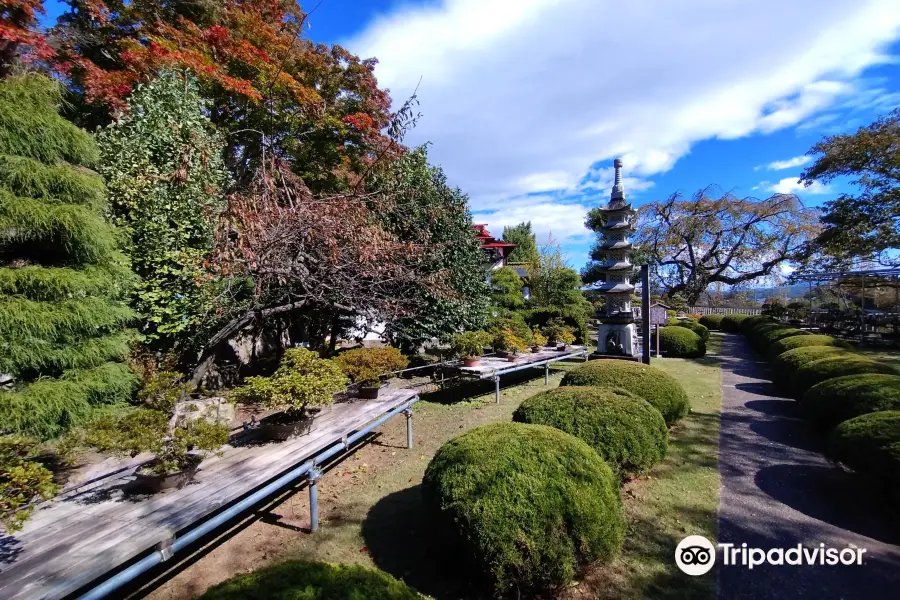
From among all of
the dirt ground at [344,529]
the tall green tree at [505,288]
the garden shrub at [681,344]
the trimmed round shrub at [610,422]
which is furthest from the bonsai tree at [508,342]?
the garden shrub at [681,344]

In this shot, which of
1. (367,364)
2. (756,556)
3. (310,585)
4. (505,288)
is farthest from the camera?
(505,288)

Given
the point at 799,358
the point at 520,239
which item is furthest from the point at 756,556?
the point at 520,239

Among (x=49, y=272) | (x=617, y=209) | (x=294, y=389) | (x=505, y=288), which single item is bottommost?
(x=294, y=389)

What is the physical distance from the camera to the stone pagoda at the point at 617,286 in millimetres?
12289

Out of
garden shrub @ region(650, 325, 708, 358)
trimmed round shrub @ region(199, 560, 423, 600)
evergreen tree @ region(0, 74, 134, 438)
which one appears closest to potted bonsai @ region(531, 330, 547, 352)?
garden shrub @ region(650, 325, 708, 358)

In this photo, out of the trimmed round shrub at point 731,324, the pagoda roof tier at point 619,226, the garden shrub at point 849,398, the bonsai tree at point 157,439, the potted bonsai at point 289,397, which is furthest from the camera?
the trimmed round shrub at point 731,324

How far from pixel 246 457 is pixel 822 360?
9.22 metres

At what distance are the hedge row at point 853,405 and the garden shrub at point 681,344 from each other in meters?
5.34

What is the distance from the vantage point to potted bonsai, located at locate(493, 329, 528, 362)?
991cm

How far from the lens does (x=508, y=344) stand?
9961 mm

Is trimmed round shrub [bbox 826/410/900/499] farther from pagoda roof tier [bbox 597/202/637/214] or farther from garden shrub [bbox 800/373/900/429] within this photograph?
pagoda roof tier [bbox 597/202/637/214]

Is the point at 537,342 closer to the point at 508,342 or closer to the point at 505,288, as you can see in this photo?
the point at 508,342

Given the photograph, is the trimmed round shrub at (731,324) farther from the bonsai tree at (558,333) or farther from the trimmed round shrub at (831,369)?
the trimmed round shrub at (831,369)

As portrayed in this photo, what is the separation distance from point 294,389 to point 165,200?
385cm
